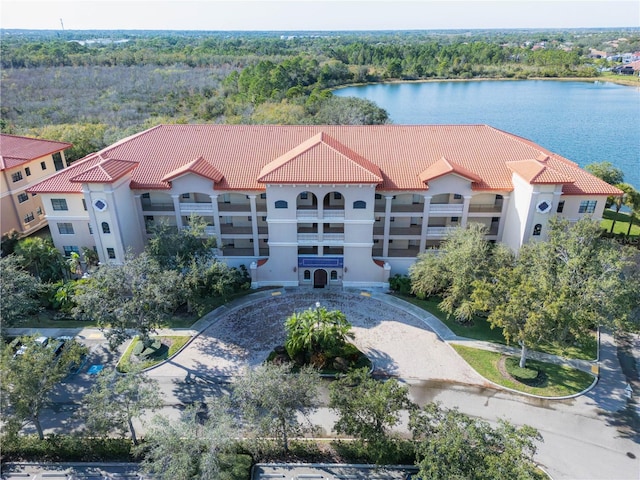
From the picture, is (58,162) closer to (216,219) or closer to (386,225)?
(216,219)

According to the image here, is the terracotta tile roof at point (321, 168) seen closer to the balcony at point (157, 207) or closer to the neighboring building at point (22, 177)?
the balcony at point (157, 207)

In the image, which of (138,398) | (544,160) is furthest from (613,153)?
(138,398)

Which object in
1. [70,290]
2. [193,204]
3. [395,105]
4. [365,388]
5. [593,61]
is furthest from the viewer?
[593,61]

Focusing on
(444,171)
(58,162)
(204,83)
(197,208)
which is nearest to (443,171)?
(444,171)

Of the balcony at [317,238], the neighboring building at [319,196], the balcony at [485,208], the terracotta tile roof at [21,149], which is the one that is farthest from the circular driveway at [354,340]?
the terracotta tile roof at [21,149]

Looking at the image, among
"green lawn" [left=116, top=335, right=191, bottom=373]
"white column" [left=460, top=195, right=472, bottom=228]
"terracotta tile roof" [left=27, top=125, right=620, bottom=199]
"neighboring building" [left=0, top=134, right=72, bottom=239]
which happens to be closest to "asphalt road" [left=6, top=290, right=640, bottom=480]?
"green lawn" [left=116, top=335, right=191, bottom=373]

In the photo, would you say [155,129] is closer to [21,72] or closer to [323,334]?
[323,334]
